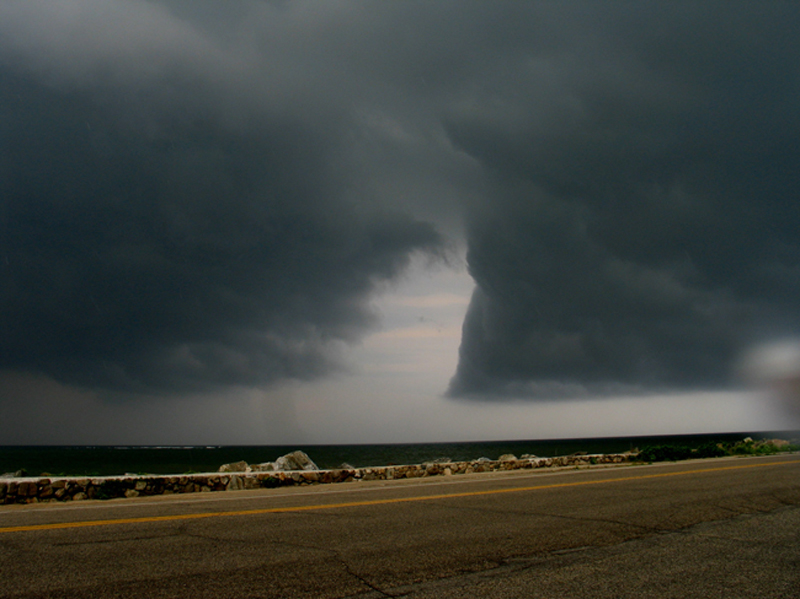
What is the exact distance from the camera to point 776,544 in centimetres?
636

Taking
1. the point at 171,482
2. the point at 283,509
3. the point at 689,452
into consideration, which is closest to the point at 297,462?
the point at 171,482

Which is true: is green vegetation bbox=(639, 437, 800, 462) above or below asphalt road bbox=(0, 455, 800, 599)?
below

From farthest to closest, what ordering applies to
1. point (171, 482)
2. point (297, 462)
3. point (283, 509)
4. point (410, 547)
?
1. point (297, 462)
2. point (171, 482)
3. point (283, 509)
4. point (410, 547)

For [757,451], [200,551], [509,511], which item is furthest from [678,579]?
[757,451]

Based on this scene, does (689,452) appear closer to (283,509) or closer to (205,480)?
(205,480)

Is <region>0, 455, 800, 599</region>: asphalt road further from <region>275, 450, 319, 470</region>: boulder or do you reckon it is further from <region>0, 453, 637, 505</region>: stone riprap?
<region>275, 450, 319, 470</region>: boulder

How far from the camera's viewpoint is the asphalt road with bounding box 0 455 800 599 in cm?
454

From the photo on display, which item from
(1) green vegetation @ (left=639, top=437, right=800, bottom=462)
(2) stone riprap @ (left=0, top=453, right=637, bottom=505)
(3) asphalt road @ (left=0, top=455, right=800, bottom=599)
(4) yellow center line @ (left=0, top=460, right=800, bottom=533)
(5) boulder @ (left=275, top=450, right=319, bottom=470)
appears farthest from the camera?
(5) boulder @ (left=275, top=450, right=319, bottom=470)

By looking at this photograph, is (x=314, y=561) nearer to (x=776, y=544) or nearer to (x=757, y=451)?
(x=776, y=544)

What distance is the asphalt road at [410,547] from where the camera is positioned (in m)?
4.54

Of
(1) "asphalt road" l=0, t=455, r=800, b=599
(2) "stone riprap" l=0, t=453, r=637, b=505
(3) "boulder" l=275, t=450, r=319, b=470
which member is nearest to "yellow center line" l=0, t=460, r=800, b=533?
(1) "asphalt road" l=0, t=455, r=800, b=599

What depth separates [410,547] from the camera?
594cm

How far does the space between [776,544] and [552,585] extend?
3.54 metres

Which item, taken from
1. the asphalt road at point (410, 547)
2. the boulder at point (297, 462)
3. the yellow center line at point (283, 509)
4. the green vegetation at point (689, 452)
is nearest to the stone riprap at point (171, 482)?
the asphalt road at point (410, 547)
